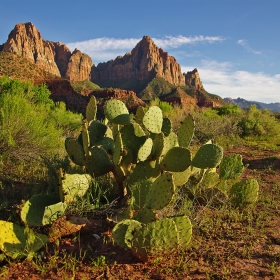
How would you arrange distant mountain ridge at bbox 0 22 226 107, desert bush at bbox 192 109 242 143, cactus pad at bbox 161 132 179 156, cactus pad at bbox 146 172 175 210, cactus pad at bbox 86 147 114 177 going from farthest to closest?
distant mountain ridge at bbox 0 22 226 107 → desert bush at bbox 192 109 242 143 → cactus pad at bbox 161 132 179 156 → cactus pad at bbox 86 147 114 177 → cactus pad at bbox 146 172 175 210

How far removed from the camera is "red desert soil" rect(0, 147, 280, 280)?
236 centimetres

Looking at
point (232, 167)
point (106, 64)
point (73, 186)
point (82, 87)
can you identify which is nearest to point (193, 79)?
point (106, 64)

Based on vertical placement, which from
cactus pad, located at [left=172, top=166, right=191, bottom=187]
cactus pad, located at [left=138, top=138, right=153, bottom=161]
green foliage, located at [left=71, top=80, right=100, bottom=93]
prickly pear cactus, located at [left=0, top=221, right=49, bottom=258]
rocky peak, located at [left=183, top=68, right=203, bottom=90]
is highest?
rocky peak, located at [left=183, top=68, right=203, bottom=90]

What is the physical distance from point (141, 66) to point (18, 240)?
117705 millimetres

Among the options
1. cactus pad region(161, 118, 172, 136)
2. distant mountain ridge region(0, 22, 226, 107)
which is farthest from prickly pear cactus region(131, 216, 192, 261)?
distant mountain ridge region(0, 22, 226, 107)

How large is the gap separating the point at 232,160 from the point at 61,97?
40.1m

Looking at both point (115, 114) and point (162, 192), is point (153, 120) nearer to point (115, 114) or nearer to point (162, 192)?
point (115, 114)

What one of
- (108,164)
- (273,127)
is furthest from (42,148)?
(273,127)

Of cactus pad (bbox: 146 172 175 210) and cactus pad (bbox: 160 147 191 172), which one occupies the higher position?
cactus pad (bbox: 160 147 191 172)

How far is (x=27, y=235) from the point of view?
264cm

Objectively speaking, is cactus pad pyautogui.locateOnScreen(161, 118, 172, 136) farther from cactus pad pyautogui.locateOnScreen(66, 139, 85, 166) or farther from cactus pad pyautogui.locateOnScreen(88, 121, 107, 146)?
cactus pad pyautogui.locateOnScreen(66, 139, 85, 166)

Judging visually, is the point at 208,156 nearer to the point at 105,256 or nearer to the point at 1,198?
the point at 105,256

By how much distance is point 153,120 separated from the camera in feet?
11.7

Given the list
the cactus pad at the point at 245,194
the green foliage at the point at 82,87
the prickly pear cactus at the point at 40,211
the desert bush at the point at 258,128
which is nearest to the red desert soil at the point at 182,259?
the prickly pear cactus at the point at 40,211
